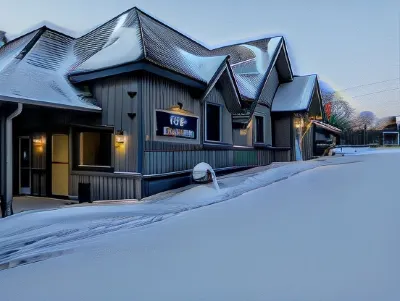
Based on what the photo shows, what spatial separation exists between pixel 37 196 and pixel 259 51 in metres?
13.1

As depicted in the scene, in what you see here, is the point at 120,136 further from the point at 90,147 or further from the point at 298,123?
the point at 298,123

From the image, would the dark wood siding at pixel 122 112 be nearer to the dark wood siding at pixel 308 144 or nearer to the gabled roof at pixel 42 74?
the gabled roof at pixel 42 74

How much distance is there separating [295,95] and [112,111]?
11328mm

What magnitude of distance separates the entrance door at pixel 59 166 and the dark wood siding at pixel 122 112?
1948mm

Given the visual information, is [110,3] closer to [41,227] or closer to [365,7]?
[41,227]

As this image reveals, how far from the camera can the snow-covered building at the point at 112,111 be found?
7.24 metres

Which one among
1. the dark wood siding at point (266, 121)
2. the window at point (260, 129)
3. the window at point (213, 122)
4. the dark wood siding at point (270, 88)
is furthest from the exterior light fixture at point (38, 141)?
the dark wood siding at point (270, 88)

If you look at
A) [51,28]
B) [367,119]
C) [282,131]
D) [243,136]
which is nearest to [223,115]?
[243,136]

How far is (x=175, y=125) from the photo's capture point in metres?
8.55

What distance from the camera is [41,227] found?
4793 mm

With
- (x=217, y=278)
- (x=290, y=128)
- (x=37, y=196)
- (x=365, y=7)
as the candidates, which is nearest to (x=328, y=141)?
(x=290, y=128)

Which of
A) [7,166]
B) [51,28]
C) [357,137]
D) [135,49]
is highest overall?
[51,28]

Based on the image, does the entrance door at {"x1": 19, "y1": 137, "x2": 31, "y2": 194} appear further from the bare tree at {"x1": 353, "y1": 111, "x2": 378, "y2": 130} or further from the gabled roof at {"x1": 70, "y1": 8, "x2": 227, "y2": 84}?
the bare tree at {"x1": 353, "y1": 111, "x2": 378, "y2": 130}

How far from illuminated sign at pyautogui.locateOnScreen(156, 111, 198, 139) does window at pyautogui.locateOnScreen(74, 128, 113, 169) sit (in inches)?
62.2
